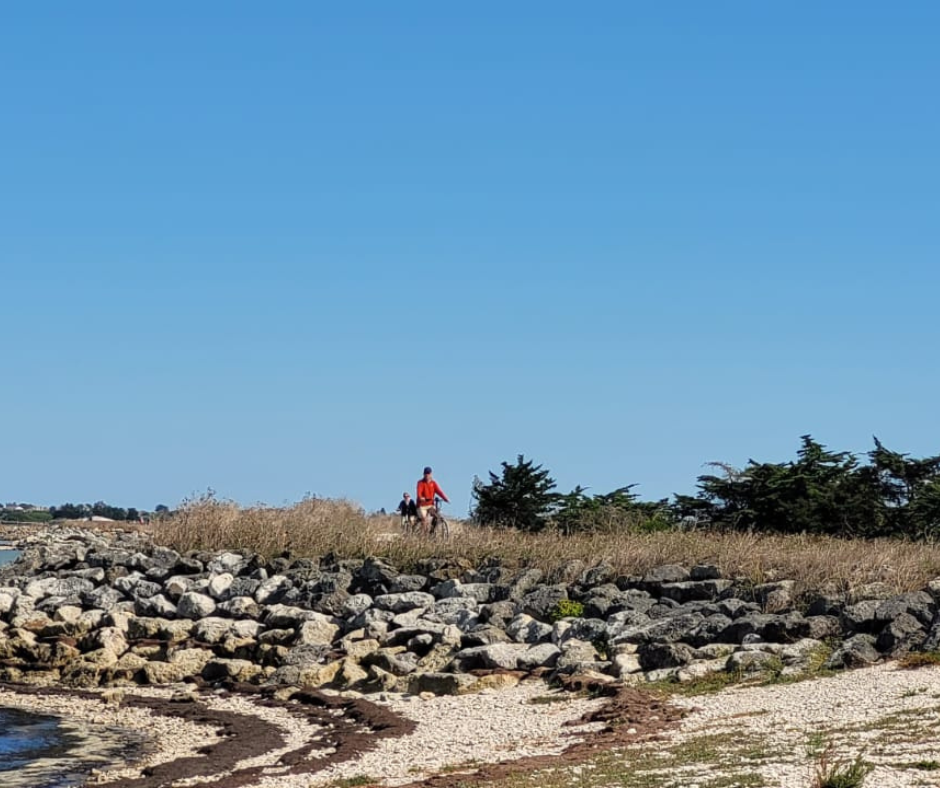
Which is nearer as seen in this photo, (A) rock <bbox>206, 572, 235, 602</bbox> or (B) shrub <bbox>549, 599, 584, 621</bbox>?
(B) shrub <bbox>549, 599, 584, 621</bbox>

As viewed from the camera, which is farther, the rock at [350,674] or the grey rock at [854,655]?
the rock at [350,674]

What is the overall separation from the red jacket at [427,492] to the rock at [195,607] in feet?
21.2

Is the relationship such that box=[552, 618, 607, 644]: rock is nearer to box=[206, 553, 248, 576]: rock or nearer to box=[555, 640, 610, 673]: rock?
box=[555, 640, 610, 673]: rock

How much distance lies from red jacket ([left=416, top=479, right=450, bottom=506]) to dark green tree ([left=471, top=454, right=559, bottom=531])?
2.53 m

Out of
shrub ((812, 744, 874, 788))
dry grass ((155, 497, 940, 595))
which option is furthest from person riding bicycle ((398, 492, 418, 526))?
shrub ((812, 744, 874, 788))

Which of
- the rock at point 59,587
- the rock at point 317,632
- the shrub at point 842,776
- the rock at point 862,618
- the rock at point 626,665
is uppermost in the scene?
the rock at point 59,587

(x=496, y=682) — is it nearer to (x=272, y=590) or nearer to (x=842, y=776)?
(x=272, y=590)

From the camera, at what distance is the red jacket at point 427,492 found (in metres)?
31.0

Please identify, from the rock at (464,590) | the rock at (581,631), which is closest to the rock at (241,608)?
the rock at (464,590)

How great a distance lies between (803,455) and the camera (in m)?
32.3

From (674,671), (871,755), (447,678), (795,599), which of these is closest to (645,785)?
(871,755)

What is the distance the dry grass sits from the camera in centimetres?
2252

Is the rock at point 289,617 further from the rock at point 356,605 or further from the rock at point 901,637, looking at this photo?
the rock at point 901,637

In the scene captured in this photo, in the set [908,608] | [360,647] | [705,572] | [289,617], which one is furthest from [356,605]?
Result: [908,608]
